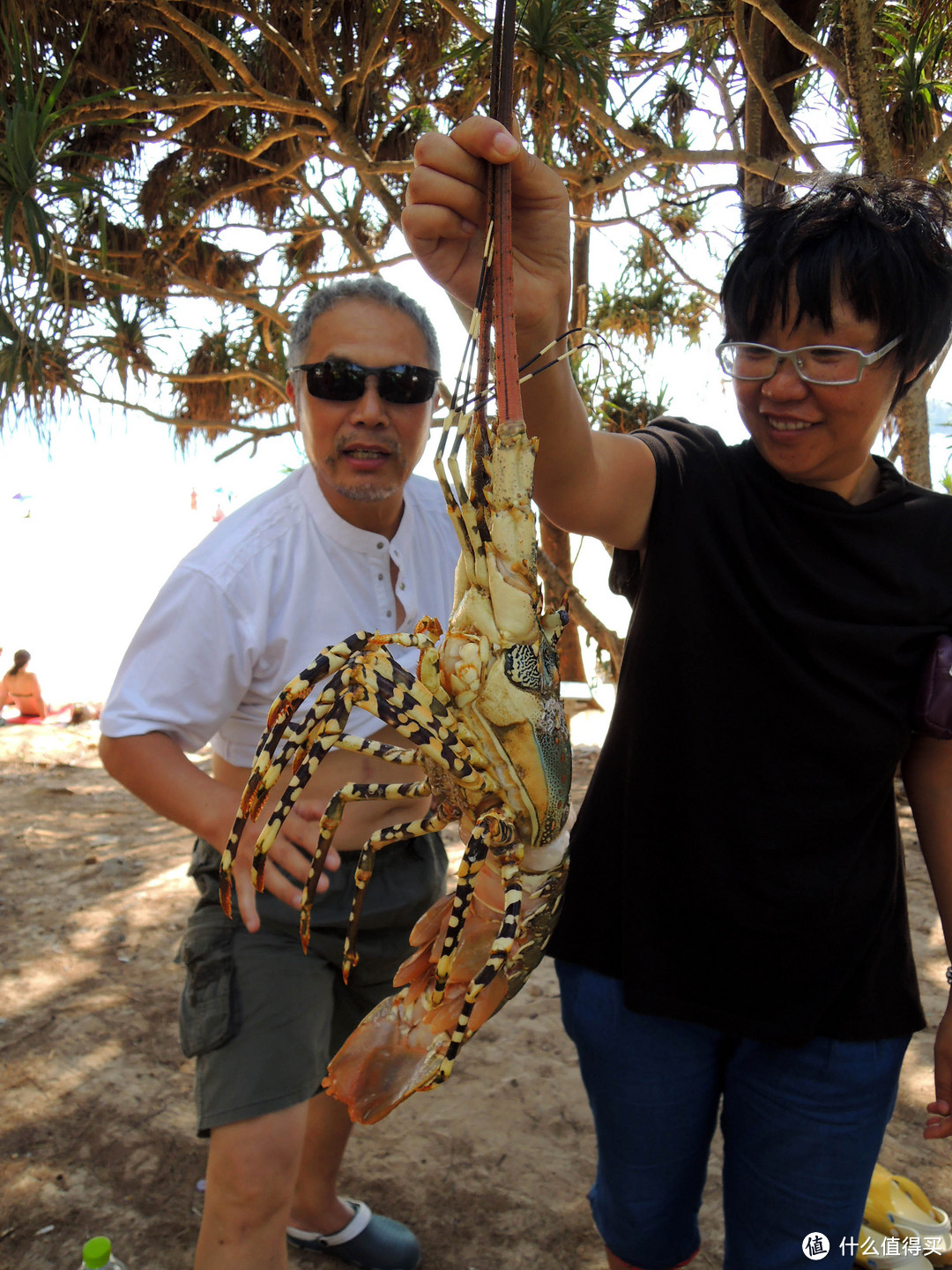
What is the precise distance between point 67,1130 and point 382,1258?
1324mm

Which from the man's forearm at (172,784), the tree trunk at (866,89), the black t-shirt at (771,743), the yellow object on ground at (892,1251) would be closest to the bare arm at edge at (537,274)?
the black t-shirt at (771,743)

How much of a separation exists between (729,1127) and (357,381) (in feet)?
5.97

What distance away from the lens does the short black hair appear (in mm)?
1543

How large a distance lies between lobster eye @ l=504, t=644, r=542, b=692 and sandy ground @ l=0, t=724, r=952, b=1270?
7.89ft

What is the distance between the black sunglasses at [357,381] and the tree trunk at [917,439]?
14.3 ft

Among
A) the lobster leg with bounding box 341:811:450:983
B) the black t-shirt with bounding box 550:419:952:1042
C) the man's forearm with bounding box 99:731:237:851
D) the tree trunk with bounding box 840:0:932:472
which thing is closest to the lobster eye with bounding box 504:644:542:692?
the lobster leg with bounding box 341:811:450:983

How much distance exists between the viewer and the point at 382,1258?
2.63 meters

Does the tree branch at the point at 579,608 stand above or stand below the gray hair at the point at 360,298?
below

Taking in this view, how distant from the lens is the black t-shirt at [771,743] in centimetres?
166

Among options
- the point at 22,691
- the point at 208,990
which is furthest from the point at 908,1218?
the point at 22,691

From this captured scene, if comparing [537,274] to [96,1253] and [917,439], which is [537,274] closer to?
[96,1253]

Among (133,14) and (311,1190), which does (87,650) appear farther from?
(311,1190)

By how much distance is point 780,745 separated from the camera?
1669 mm

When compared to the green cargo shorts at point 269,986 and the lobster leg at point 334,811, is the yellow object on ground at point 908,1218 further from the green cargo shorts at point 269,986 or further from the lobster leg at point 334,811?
the lobster leg at point 334,811
